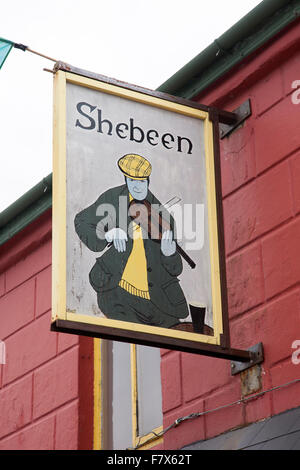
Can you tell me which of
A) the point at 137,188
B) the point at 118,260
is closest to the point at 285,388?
the point at 118,260

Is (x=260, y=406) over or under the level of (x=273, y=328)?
under

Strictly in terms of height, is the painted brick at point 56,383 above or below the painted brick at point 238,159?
below

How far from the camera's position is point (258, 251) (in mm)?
6098

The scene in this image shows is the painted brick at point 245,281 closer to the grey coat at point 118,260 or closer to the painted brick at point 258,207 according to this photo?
the painted brick at point 258,207

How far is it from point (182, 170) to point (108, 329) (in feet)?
3.76

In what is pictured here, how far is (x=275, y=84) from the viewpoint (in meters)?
6.34

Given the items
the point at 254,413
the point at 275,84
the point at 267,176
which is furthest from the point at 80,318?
the point at 275,84

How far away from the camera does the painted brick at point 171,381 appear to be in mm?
6348

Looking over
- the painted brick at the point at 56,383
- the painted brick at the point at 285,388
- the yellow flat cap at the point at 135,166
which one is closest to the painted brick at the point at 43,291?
the painted brick at the point at 56,383

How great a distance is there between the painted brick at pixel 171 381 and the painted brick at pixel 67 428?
0.85m

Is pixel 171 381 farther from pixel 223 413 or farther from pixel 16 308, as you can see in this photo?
pixel 16 308

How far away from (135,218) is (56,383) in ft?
6.85

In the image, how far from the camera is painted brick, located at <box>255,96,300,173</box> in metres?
6.09

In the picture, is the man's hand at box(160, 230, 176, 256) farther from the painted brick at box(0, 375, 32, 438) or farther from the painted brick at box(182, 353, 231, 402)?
the painted brick at box(0, 375, 32, 438)
